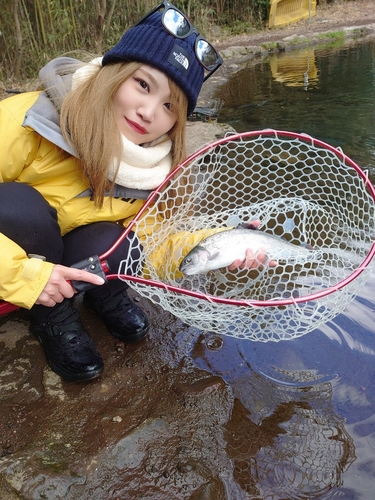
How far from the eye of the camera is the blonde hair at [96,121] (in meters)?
1.73

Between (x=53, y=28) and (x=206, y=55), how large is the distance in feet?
22.7

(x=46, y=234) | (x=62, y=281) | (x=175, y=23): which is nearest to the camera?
(x=62, y=281)

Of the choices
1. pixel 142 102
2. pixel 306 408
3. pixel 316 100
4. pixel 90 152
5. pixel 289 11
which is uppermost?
pixel 142 102

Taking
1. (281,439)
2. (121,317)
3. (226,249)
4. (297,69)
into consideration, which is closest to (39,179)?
(121,317)

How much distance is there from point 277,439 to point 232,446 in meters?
0.17

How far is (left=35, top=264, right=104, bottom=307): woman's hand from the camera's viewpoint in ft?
4.75

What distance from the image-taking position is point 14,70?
7.21 metres

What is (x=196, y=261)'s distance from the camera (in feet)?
5.94

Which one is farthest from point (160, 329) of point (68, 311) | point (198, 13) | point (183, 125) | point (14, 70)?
point (198, 13)

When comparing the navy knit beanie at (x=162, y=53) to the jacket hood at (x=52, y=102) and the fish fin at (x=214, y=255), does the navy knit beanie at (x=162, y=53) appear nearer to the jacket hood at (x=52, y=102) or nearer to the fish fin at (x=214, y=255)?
the jacket hood at (x=52, y=102)

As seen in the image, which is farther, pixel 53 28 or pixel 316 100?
pixel 53 28

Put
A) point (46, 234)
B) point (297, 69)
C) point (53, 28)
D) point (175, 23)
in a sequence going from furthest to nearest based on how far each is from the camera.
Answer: point (297, 69) < point (53, 28) < point (175, 23) < point (46, 234)

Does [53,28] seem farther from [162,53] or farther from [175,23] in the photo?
[162,53]

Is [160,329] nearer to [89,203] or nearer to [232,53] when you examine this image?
[89,203]
